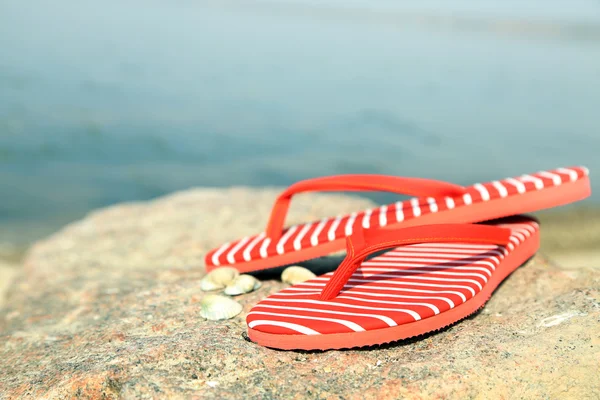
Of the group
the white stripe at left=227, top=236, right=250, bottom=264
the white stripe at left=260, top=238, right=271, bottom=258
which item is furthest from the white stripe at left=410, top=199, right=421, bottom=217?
the white stripe at left=227, top=236, right=250, bottom=264

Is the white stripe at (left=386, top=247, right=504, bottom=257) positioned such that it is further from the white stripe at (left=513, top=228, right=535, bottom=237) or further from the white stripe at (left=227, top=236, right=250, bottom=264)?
the white stripe at (left=227, top=236, right=250, bottom=264)

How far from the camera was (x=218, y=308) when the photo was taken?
7.37 feet

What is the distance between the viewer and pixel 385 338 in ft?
6.03

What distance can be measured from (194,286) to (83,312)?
55 centimetres

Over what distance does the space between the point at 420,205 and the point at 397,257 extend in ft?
1.09

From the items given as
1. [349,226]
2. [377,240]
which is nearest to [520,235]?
[349,226]

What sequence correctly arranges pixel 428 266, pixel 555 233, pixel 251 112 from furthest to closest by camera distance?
pixel 251 112 → pixel 555 233 → pixel 428 266

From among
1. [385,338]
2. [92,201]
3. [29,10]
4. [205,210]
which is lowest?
[92,201]

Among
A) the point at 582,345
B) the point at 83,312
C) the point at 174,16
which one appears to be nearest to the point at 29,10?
the point at 174,16

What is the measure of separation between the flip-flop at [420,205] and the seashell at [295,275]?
66mm

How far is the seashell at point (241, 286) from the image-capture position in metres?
2.50

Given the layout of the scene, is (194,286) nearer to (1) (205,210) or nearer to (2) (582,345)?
(2) (582,345)

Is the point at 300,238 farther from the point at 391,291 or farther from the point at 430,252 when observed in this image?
the point at 391,291

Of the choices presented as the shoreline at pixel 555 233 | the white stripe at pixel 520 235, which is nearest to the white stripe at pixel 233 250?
the white stripe at pixel 520 235
